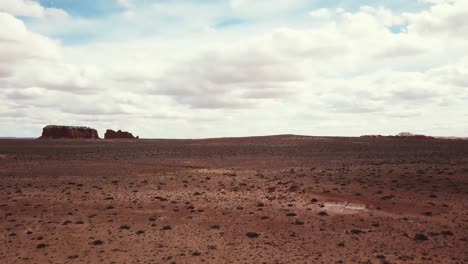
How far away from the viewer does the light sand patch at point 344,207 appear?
18.6 metres

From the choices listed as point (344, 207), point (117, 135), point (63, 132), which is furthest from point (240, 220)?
point (117, 135)

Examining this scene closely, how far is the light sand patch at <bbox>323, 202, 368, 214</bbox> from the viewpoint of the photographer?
1859cm

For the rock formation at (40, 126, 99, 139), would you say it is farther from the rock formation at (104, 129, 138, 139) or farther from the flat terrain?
the flat terrain

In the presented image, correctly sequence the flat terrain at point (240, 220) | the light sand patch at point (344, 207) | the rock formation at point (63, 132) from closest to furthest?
the flat terrain at point (240, 220), the light sand patch at point (344, 207), the rock formation at point (63, 132)

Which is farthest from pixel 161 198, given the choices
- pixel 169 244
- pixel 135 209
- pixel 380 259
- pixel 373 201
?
pixel 380 259

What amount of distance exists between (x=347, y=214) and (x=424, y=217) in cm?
316

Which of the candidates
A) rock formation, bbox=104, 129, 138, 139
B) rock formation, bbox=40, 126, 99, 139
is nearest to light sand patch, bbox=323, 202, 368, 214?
rock formation, bbox=40, 126, 99, 139

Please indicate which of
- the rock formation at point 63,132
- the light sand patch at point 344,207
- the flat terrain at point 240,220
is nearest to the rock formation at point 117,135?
the rock formation at point 63,132

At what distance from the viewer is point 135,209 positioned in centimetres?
1978

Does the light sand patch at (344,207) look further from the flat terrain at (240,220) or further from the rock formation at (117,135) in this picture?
the rock formation at (117,135)

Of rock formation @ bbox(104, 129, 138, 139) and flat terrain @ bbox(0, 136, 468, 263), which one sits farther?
rock formation @ bbox(104, 129, 138, 139)

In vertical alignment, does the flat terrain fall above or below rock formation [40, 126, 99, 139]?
below

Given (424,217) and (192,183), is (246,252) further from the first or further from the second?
(192,183)

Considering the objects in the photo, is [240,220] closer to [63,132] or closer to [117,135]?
[63,132]
